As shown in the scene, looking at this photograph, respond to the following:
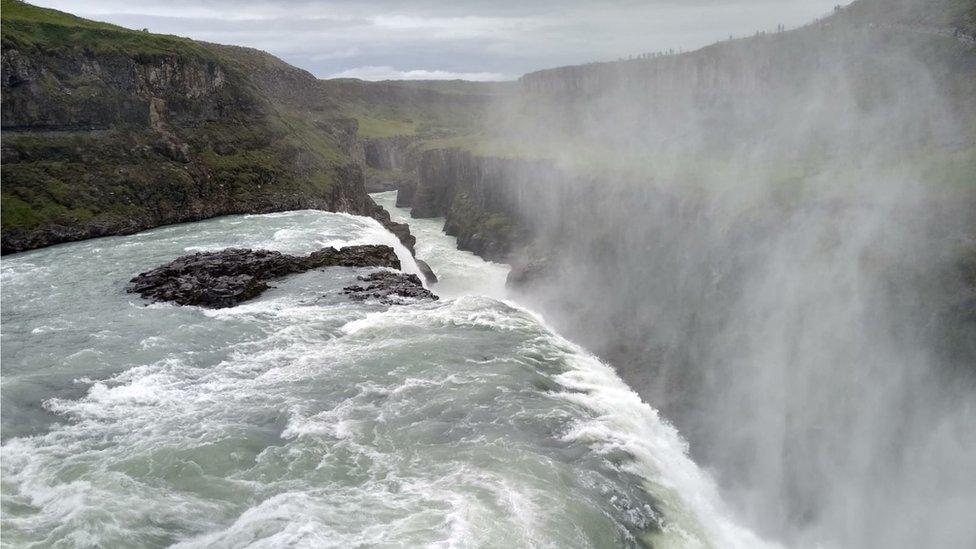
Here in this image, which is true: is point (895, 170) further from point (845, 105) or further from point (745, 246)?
point (845, 105)

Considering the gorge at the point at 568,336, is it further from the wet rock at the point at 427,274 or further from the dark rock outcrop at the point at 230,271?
the dark rock outcrop at the point at 230,271

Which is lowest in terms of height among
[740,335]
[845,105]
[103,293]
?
[103,293]

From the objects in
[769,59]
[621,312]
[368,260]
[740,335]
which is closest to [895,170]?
[740,335]

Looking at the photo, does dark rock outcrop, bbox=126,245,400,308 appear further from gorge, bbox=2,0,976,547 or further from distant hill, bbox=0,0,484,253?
distant hill, bbox=0,0,484,253

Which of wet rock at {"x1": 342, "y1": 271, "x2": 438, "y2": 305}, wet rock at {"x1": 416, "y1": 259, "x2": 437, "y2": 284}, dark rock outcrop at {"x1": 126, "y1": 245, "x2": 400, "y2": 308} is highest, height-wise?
wet rock at {"x1": 342, "y1": 271, "x2": 438, "y2": 305}

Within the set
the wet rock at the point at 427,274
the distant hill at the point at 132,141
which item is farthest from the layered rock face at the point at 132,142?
the wet rock at the point at 427,274

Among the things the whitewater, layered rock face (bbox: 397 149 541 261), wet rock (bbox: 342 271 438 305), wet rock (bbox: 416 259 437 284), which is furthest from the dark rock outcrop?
layered rock face (bbox: 397 149 541 261)
